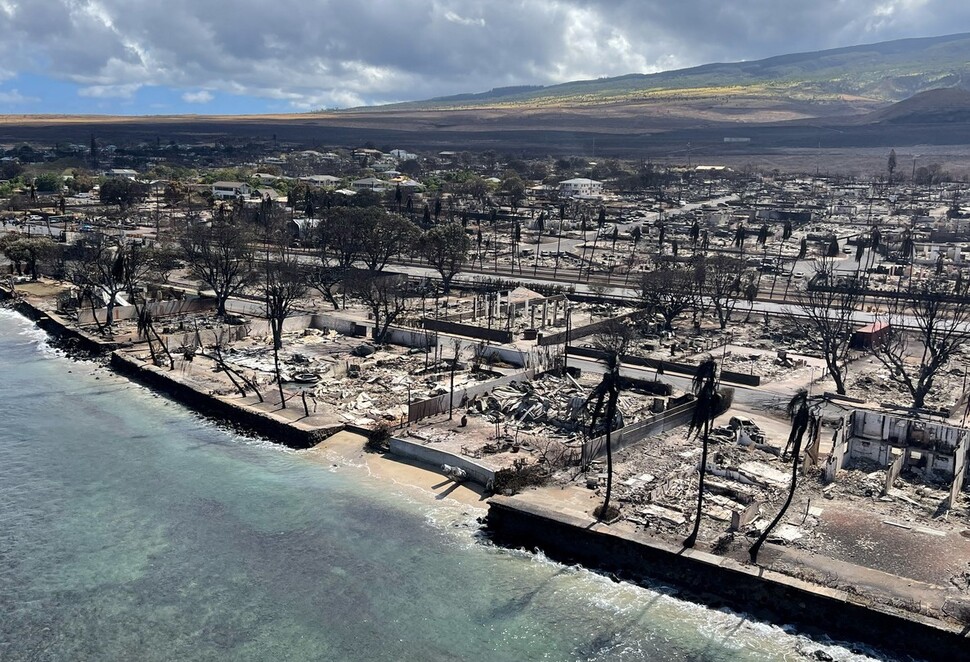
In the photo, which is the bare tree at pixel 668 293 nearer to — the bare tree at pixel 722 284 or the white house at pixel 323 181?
the bare tree at pixel 722 284

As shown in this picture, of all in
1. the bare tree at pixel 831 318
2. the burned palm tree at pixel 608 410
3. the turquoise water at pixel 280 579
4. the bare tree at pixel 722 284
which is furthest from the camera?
the bare tree at pixel 722 284

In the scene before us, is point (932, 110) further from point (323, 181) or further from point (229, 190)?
point (229, 190)

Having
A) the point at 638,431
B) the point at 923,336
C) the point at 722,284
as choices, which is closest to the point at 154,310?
the point at 638,431

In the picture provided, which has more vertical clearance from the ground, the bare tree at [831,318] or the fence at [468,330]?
the bare tree at [831,318]

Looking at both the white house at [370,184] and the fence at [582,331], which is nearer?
the fence at [582,331]

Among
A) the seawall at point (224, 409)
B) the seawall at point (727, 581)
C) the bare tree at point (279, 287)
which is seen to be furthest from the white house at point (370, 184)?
the seawall at point (727, 581)

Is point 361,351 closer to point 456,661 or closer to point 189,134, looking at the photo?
point 456,661

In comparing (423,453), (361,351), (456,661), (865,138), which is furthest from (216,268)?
(865,138)
